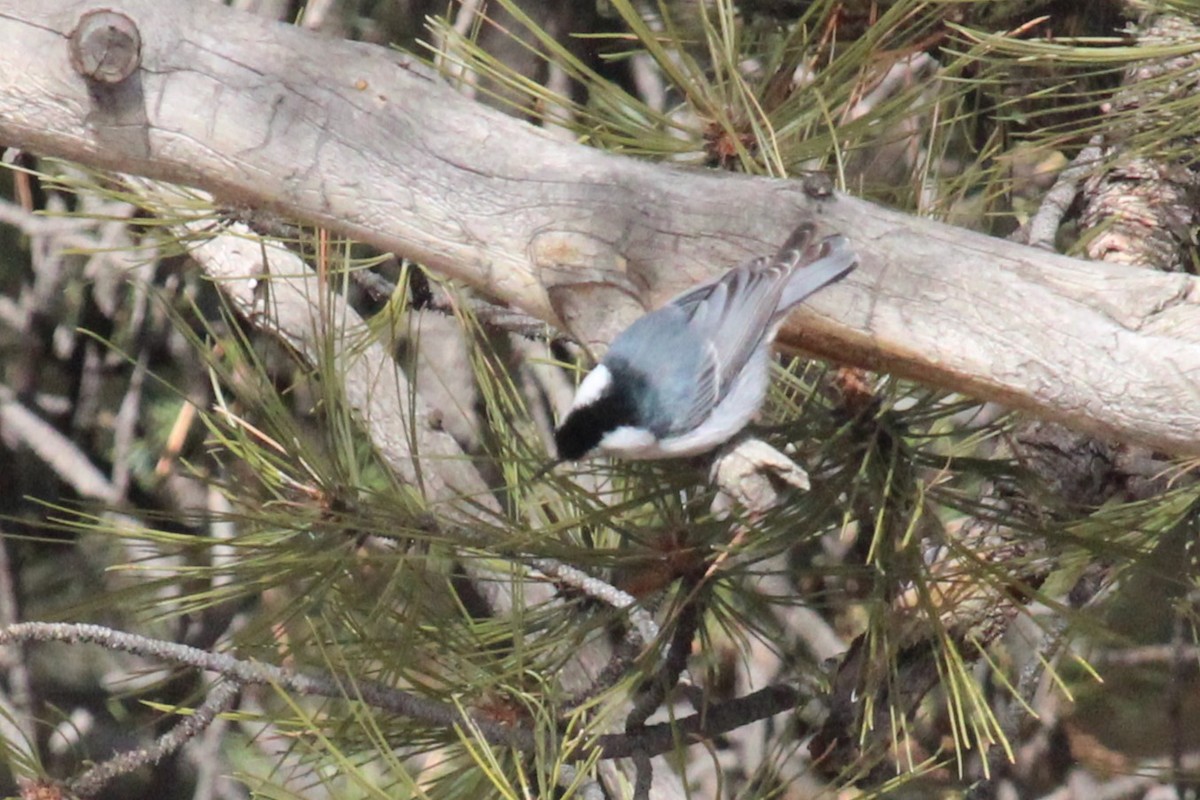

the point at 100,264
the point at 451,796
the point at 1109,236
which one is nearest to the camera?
the point at 451,796

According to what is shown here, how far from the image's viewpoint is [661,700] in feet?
4.00

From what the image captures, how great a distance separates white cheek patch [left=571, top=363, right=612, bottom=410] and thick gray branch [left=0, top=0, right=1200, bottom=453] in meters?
0.15

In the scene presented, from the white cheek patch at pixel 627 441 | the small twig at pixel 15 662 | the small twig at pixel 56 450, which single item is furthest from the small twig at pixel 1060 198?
the small twig at pixel 15 662

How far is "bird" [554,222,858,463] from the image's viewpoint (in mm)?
1188

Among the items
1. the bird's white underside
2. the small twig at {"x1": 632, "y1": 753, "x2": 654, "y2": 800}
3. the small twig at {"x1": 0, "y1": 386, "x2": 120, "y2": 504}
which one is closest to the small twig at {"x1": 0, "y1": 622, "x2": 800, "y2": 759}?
the small twig at {"x1": 632, "y1": 753, "x2": 654, "y2": 800}

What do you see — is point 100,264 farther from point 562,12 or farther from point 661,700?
point 661,700

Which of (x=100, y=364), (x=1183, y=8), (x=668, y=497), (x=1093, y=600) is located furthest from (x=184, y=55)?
(x=100, y=364)

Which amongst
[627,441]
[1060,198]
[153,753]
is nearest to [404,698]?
[153,753]

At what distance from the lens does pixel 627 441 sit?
4.16ft

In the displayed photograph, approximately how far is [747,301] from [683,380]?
0.19 m

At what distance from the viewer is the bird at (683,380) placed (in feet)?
3.90

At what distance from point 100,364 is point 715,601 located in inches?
52.9

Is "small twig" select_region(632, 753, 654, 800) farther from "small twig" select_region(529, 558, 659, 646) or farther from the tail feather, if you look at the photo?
the tail feather

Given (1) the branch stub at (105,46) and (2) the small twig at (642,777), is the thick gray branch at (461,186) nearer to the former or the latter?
(1) the branch stub at (105,46)
